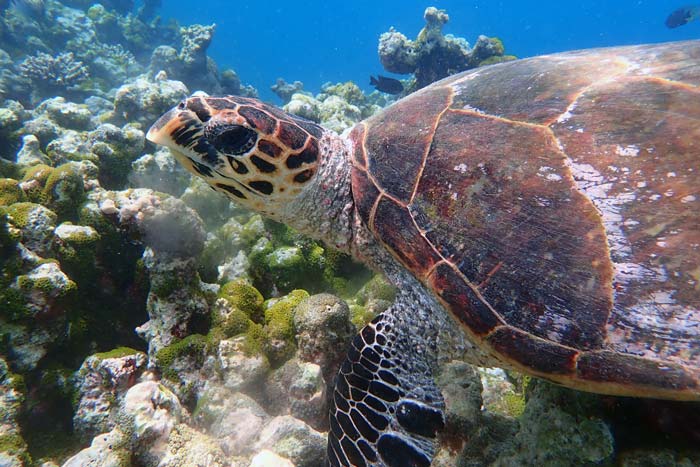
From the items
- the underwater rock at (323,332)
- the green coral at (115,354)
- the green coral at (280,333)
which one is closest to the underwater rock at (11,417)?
the green coral at (115,354)

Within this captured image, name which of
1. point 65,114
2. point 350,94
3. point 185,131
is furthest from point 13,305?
point 350,94

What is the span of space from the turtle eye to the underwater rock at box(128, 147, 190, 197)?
167 inches

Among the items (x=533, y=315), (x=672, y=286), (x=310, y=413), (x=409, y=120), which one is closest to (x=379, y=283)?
(x=310, y=413)

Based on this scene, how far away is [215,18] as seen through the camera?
84.0 m

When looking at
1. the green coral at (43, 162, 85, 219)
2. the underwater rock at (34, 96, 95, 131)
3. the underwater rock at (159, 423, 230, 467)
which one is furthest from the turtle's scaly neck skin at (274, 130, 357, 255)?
the underwater rock at (34, 96, 95, 131)

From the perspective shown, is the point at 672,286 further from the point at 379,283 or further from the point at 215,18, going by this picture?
the point at 215,18

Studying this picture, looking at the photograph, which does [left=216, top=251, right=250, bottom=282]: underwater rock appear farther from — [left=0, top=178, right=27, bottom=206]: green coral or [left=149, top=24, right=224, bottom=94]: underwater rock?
[left=149, top=24, right=224, bottom=94]: underwater rock

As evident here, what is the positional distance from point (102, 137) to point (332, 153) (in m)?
5.07

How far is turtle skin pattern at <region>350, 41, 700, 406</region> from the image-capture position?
4.37 ft

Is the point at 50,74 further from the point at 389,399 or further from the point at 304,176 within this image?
the point at 389,399

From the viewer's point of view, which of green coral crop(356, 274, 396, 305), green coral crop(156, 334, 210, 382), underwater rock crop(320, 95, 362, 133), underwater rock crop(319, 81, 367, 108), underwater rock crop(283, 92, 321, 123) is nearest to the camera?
green coral crop(156, 334, 210, 382)

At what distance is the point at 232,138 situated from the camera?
2066mm

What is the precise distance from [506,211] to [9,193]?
4.04m

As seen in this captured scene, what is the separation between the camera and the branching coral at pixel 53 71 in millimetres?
10391
